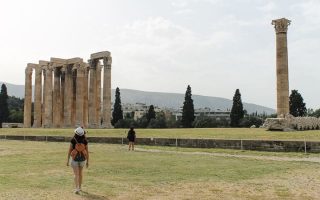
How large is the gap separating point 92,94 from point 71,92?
481 centimetres

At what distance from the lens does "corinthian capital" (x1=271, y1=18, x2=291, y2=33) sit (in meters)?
43.5

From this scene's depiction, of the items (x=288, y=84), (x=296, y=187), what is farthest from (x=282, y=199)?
(x=288, y=84)

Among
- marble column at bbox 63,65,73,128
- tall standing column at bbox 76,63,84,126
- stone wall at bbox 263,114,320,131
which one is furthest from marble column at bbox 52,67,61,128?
stone wall at bbox 263,114,320,131

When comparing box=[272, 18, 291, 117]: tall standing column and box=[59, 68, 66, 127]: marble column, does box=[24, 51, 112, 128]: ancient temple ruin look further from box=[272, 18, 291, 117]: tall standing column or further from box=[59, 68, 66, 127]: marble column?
box=[272, 18, 291, 117]: tall standing column

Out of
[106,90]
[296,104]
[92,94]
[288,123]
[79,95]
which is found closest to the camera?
[288,123]

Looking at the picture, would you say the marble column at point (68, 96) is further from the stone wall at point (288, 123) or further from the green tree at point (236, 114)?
the green tree at point (236, 114)

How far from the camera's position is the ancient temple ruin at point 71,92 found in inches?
2697

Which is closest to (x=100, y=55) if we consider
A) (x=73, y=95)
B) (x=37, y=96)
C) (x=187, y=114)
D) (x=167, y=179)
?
(x=73, y=95)

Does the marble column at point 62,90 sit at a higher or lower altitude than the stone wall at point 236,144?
higher

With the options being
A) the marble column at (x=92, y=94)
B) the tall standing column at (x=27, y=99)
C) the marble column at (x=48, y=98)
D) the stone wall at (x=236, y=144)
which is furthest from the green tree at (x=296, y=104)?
the stone wall at (x=236, y=144)

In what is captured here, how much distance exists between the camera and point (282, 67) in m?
43.7

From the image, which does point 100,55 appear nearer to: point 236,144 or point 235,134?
point 235,134

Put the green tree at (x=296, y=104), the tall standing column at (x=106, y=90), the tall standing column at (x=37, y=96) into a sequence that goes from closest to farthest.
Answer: the tall standing column at (x=106, y=90)
the tall standing column at (x=37, y=96)
the green tree at (x=296, y=104)

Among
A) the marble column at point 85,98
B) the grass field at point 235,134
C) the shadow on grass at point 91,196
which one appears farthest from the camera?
the marble column at point 85,98
